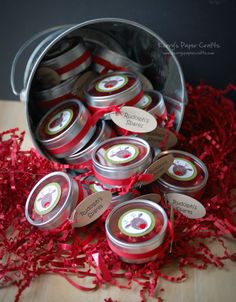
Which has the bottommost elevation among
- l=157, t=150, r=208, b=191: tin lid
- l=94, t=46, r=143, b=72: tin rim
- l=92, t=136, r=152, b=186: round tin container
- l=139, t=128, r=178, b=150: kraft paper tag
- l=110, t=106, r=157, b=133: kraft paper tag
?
l=157, t=150, r=208, b=191: tin lid

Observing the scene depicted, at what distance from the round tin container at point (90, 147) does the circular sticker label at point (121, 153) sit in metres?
0.06

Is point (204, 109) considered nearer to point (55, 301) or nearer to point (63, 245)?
point (63, 245)

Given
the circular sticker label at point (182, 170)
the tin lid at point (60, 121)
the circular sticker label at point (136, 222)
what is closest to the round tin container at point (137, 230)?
the circular sticker label at point (136, 222)

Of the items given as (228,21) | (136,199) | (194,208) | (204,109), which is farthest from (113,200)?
(228,21)

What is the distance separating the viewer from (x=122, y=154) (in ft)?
3.15

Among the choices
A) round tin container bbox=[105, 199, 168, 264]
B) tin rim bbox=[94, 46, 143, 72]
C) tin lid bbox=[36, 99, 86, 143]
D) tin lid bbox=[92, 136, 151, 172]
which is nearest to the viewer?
round tin container bbox=[105, 199, 168, 264]

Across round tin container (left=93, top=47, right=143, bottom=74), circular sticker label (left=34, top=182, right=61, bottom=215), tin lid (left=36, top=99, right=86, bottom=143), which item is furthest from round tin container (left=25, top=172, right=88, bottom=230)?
round tin container (left=93, top=47, right=143, bottom=74)

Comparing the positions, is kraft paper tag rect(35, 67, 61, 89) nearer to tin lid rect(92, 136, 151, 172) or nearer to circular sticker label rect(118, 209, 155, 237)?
tin lid rect(92, 136, 151, 172)

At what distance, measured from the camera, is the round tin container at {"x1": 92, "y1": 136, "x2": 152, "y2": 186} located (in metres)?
0.91

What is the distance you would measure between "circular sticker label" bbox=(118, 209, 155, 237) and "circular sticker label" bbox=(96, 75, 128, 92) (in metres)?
0.33

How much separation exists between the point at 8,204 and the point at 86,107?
0.29m

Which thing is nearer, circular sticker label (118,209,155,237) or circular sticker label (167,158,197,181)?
circular sticker label (118,209,155,237)

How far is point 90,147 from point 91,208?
0.61 ft

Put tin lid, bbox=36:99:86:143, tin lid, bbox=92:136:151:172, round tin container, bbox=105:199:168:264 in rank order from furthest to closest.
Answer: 1. tin lid, bbox=36:99:86:143
2. tin lid, bbox=92:136:151:172
3. round tin container, bbox=105:199:168:264
